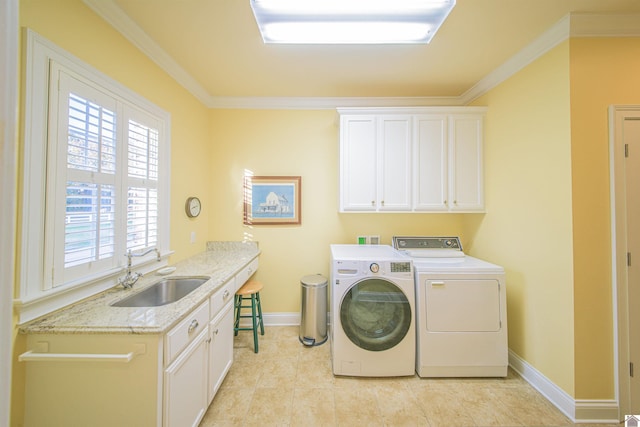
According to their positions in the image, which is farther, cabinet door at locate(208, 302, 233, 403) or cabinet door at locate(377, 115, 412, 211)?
cabinet door at locate(377, 115, 412, 211)

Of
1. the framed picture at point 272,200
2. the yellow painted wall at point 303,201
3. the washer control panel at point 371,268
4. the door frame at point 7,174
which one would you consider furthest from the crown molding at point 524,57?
the door frame at point 7,174

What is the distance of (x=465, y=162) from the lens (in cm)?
247

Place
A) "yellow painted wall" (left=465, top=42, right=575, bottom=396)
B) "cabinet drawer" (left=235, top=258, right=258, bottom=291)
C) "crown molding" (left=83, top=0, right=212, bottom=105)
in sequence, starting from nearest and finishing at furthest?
"crown molding" (left=83, top=0, right=212, bottom=105)
"yellow painted wall" (left=465, top=42, right=575, bottom=396)
"cabinet drawer" (left=235, top=258, right=258, bottom=291)

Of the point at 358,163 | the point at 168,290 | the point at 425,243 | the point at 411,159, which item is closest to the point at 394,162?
the point at 411,159

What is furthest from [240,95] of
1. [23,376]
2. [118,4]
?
[23,376]

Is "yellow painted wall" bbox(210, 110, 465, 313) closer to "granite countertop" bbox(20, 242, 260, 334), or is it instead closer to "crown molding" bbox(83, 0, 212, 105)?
"crown molding" bbox(83, 0, 212, 105)

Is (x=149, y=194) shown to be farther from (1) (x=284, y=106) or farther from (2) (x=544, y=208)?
(2) (x=544, y=208)

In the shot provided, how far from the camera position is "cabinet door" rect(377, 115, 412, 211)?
2482mm

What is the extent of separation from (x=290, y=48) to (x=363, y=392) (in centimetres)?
283

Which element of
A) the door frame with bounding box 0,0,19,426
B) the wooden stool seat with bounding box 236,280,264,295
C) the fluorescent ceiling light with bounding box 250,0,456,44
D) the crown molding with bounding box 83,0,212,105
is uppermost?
the fluorescent ceiling light with bounding box 250,0,456,44

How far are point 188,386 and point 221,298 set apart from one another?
545mm

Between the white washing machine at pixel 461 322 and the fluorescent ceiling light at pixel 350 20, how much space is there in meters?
1.88

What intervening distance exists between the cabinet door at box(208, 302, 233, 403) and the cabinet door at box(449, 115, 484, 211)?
2448 millimetres

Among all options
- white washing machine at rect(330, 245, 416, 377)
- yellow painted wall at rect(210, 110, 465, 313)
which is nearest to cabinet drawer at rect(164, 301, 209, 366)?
white washing machine at rect(330, 245, 416, 377)
